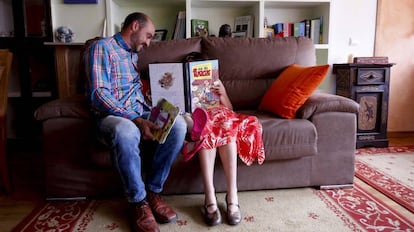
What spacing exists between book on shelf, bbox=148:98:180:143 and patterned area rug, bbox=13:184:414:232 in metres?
0.41

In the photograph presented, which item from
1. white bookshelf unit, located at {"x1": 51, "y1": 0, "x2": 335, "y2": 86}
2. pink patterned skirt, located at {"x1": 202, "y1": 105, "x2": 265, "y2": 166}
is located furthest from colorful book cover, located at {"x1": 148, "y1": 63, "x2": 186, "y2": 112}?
white bookshelf unit, located at {"x1": 51, "y1": 0, "x2": 335, "y2": 86}

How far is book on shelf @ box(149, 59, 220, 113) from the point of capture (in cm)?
181

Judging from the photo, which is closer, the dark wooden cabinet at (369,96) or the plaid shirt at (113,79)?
the plaid shirt at (113,79)

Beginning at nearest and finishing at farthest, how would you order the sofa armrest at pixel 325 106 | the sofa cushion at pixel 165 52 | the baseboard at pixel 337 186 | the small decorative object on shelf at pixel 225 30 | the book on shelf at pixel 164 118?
the book on shelf at pixel 164 118, the sofa armrest at pixel 325 106, the baseboard at pixel 337 186, the sofa cushion at pixel 165 52, the small decorative object on shelf at pixel 225 30

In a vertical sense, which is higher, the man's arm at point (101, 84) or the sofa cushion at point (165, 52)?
the sofa cushion at point (165, 52)

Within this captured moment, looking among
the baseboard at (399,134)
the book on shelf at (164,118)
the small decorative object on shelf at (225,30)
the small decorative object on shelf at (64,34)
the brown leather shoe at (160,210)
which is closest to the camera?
the book on shelf at (164,118)

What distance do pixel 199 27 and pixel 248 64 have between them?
0.97 m

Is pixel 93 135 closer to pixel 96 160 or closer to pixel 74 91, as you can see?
pixel 96 160

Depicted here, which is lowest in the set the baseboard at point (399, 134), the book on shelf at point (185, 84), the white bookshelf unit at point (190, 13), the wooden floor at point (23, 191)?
the wooden floor at point (23, 191)

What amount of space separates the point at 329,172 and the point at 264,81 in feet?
2.29

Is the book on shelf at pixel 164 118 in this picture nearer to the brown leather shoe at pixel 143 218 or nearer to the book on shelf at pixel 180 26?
the brown leather shoe at pixel 143 218

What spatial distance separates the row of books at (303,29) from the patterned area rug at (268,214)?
1.64m

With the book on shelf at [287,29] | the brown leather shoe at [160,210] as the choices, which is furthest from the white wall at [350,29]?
the brown leather shoe at [160,210]

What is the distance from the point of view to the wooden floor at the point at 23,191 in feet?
5.12
